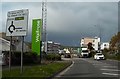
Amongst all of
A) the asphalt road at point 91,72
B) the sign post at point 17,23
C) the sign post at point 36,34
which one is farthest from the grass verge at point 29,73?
the sign post at point 36,34

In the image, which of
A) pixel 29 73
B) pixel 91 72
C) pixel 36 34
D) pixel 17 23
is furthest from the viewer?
pixel 36 34

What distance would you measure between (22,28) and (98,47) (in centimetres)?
16493

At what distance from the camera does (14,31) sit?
22.2 meters

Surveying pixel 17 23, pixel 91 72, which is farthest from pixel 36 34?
pixel 17 23

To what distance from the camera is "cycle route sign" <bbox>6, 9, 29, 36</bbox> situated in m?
21.8

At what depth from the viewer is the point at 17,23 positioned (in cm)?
2230

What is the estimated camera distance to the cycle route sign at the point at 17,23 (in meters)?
21.8

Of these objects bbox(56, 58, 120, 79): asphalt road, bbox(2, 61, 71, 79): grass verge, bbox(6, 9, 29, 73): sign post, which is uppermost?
bbox(6, 9, 29, 73): sign post

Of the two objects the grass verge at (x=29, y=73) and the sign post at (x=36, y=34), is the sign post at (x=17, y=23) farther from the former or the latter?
the sign post at (x=36, y=34)

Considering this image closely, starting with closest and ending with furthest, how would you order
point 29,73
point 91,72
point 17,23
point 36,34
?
point 17,23
point 29,73
point 91,72
point 36,34

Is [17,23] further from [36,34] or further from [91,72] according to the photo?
[36,34]

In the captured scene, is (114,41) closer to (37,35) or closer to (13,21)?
(37,35)

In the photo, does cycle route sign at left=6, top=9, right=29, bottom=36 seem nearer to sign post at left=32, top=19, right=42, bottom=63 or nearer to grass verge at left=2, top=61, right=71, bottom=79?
grass verge at left=2, top=61, right=71, bottom=79

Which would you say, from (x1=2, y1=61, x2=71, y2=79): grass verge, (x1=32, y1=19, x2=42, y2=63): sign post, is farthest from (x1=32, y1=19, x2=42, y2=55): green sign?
(x1=2, y1=61, x2=71, y2=79): grass verge
